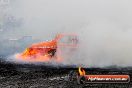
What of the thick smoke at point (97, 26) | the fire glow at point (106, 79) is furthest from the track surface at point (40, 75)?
the thick smoke at point (97, 26)

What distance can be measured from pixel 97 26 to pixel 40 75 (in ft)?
22.9

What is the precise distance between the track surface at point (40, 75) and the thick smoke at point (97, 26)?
5.62ft

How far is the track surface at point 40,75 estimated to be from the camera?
52.4 ft

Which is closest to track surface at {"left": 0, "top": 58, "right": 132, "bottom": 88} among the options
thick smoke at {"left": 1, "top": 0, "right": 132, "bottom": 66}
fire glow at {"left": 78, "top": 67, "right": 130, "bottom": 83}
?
fire glow at {"left": 78, "top": 67, "right": 130, "bottom": 83}

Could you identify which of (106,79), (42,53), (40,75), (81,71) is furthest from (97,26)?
(106,79)

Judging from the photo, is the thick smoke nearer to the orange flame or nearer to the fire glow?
the orange flame

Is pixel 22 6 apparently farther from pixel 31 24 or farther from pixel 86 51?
pixel 86 51

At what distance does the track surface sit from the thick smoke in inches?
67.4

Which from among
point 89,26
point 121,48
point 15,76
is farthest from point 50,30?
point 15,76

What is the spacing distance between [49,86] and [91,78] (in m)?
1.77

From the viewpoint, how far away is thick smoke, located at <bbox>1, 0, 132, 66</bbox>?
2111 centimetres

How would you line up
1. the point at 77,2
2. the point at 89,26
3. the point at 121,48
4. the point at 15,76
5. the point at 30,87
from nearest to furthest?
the point at 30,87 → the point at 15,76 → the point at 121,48 → the point at 89,26 → the point at 77,2

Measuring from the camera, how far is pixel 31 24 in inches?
1652

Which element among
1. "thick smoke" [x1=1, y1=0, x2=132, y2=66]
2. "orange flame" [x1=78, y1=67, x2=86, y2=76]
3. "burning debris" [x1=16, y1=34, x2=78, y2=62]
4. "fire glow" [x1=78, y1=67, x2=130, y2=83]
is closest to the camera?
"fire glow" [x1=78, y1=67, x2=130, y2=83]
